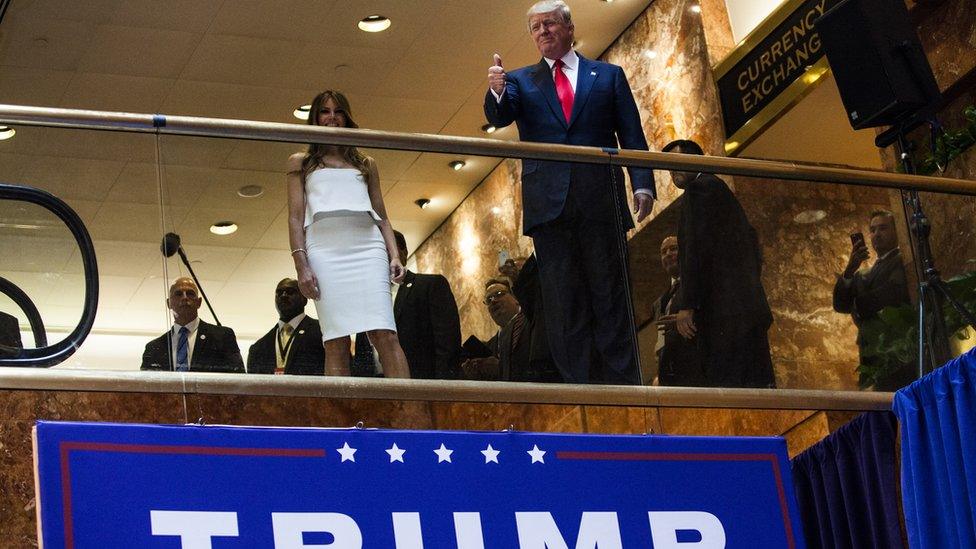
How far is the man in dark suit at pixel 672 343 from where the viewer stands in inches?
246

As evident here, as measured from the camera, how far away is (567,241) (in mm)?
6172

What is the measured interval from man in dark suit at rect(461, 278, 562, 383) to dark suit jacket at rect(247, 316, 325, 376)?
595mm

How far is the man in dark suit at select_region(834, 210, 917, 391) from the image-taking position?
6520 mm

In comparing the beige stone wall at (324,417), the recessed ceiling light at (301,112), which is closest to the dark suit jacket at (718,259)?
the beige stone wall at (324,417)

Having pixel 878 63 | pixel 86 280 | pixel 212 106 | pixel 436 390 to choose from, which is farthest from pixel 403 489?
pixel 212 106

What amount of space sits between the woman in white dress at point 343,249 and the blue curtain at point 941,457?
7.17 feet

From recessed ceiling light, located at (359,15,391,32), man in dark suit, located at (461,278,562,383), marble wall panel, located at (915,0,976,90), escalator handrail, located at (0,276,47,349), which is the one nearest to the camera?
escalator handrail, located at (0,276,47,349)

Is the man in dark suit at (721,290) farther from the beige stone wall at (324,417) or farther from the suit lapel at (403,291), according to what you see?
the suit lapel at (403,291)

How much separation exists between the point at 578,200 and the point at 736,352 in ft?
3.02

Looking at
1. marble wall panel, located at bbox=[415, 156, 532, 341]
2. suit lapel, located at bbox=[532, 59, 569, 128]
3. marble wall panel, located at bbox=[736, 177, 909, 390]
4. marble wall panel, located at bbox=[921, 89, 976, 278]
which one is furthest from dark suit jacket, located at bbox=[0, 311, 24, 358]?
marble wall panel, located at bbox=[921, 89, 976, 278]

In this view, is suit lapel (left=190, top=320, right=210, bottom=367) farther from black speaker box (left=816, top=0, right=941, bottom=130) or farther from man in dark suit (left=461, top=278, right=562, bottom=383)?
black speaker box (left=816, top=0, right=941, bottom=130)

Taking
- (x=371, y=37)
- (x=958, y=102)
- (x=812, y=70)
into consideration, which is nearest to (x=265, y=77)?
(x=371, y=37)

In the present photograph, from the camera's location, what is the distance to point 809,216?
654 cm

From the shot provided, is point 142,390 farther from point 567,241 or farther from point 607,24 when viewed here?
point 607,24
